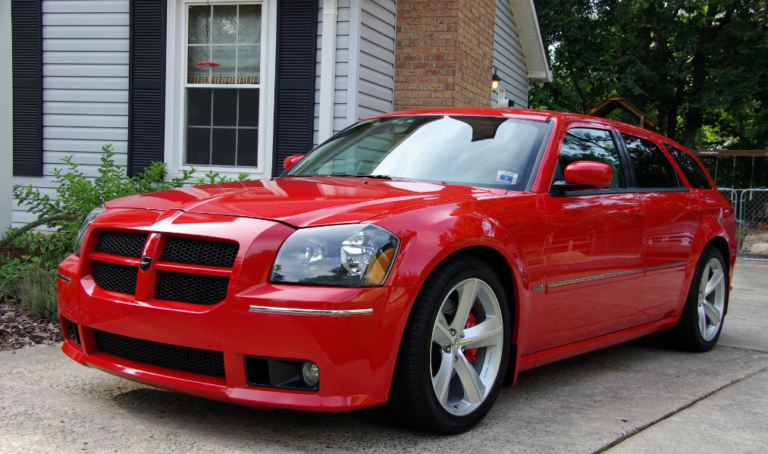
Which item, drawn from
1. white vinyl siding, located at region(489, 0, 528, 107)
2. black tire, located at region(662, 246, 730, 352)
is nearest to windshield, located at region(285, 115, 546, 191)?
black tire, located at region(662, 246, 730, 352)

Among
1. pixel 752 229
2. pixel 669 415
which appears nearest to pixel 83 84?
pixel 669 415

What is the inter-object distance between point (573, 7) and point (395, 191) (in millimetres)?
23696

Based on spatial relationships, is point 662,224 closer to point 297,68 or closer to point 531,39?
point 297,68

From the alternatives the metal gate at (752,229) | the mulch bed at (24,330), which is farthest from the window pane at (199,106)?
the metal gate at (752,229)

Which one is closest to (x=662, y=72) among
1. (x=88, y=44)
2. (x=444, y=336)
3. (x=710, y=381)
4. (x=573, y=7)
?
(x=573, y=7)

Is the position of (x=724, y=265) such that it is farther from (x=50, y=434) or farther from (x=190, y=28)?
(x=190, y=28)

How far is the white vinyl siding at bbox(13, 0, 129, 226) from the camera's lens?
30.4 feet

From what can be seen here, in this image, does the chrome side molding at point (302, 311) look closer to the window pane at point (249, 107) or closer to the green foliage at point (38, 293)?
the green foliage at point (38, 293)

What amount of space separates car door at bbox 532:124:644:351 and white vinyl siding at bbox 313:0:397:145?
14.8ft

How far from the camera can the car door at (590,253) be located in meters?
3.88

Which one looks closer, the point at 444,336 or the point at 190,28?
the point at 444,336

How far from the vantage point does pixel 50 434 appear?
3148 millimetres

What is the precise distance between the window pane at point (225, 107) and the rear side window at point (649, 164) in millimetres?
5225

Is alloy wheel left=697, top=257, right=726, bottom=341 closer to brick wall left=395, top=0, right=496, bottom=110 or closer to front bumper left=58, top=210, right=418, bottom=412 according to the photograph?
front bumper left=58, top=210, right=418, bottom=412
